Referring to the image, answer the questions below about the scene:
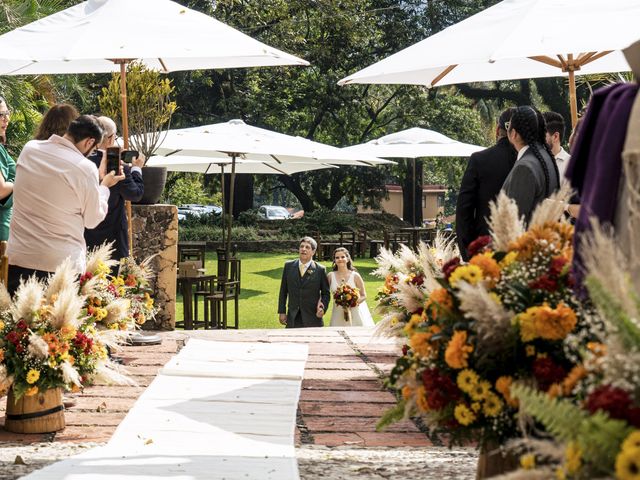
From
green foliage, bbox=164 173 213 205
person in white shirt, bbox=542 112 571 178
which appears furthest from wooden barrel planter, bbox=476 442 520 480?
green foliage, bbox=164 173 213 205

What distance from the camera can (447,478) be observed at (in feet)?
14.0

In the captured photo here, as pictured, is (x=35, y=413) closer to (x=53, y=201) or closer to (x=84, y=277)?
(x=84, y=277)

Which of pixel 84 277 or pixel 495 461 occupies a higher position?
pixel 84 277

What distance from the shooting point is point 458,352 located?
2920 mm

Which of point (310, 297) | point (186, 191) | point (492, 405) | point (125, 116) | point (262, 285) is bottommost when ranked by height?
point (262, 285)

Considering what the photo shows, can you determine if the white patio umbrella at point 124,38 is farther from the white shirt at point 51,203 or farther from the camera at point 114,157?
the white shirt at point 51,203

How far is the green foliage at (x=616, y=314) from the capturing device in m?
1.92

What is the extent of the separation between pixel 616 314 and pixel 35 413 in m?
3.87

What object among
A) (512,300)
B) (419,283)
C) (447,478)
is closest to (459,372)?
(512,300)

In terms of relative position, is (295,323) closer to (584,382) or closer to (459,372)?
(459,372)

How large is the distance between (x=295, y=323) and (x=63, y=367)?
5466 millimetres

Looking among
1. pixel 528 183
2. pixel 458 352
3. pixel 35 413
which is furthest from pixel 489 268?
pixel 35 413

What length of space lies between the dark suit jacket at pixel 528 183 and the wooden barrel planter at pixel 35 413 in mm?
2691

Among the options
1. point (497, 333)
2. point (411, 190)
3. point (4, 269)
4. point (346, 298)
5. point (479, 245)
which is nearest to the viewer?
point (497, 333)
